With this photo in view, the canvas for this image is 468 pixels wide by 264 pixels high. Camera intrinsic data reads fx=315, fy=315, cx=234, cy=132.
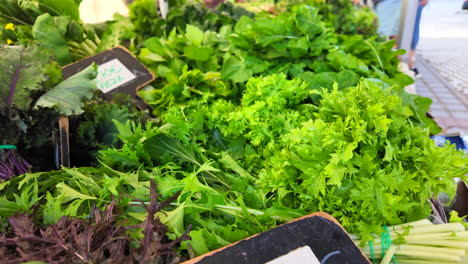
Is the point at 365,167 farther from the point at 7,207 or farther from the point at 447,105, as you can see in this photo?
the point at 447,105

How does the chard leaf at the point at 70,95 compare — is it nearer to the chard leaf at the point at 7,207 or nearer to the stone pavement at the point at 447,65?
the chard leaf at the point at 7,207

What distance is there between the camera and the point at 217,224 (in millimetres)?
1104

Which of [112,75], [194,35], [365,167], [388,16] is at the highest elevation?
[388,16]

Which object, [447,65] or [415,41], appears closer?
[447,65]

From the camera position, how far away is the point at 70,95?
4.37 ft

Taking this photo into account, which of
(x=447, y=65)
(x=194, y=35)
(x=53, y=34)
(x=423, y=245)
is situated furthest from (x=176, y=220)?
(x=447, y=65)

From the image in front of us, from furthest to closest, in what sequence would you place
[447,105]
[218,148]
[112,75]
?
[447,105] → [112,75] → [218,148]

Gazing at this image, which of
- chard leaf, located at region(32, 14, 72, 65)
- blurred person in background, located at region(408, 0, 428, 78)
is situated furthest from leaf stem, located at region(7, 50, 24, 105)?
blurred person in background, located at region(408, 0, 428, 78)

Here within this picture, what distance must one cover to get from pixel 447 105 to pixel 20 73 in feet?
8.70

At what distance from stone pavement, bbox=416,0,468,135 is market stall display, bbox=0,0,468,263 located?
0.60 m

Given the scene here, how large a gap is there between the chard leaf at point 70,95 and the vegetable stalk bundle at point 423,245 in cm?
122

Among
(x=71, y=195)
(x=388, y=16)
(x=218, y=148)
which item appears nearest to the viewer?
(x=71, y=195)

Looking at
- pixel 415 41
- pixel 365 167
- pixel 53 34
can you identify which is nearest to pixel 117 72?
pixel 53 34

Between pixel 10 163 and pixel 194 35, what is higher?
pixel 194 35
